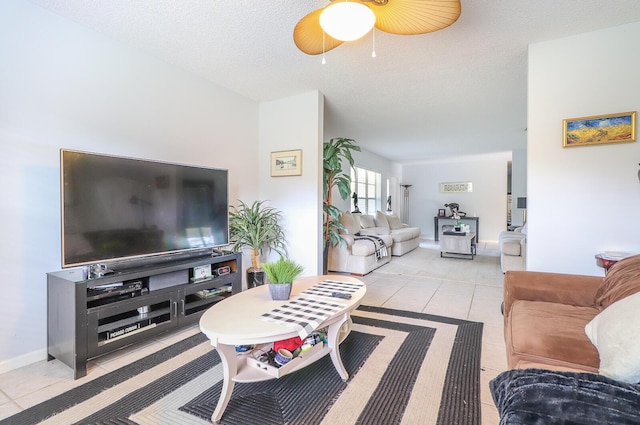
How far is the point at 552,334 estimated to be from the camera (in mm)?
1340

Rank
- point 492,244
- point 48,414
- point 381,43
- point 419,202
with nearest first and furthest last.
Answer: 1. point 48,414
2. point 381,43
3. point 492,244
4. point 419,202

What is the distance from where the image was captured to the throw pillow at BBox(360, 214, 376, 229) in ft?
20.3

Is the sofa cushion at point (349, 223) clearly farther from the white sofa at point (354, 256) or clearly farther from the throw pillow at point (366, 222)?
the throw pillow at point (366, 222)

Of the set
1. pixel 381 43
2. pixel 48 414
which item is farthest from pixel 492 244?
pixel 48 414

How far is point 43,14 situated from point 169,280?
2.05 metres

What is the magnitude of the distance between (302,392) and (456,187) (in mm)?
8349

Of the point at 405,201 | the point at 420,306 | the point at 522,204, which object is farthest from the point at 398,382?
the point at 405,201

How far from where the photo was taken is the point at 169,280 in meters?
2.29

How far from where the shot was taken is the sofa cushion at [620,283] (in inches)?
56.7

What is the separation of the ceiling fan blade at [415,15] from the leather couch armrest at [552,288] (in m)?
1.67

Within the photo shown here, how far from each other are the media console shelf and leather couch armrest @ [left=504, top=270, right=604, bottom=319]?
2.33 m

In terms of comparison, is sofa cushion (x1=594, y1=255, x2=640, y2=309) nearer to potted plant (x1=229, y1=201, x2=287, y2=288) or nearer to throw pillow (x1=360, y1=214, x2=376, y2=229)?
potted plant (x1=229, y1=201, x2=287, y2=288)

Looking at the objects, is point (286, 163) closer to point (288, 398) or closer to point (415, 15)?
point (415, 15)

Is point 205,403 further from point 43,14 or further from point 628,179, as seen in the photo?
point 628,179
